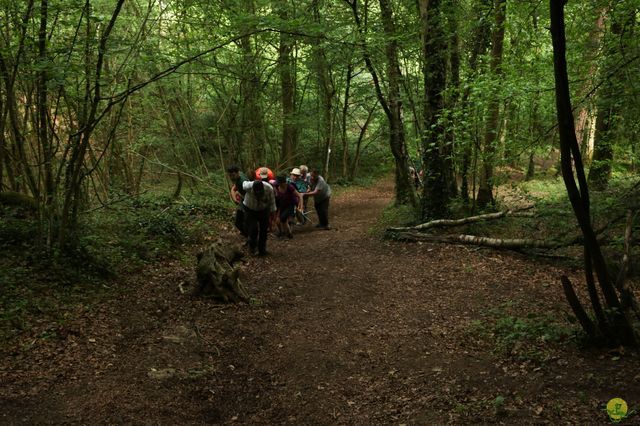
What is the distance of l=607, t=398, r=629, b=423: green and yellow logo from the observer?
3352 mm

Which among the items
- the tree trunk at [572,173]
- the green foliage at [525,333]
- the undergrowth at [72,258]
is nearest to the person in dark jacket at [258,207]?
the undergrowth at [72,258]

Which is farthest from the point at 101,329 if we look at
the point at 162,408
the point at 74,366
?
the point at 162,408

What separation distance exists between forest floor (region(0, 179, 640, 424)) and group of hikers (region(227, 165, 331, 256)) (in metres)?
1.65

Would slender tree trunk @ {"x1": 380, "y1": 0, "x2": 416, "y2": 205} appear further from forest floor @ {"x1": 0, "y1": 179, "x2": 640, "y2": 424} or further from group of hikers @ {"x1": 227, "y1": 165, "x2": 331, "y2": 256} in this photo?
forest floor @ {"x1": 0, "y1": 179, "x2": 640, "y2": 424}

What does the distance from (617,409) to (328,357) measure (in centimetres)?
299

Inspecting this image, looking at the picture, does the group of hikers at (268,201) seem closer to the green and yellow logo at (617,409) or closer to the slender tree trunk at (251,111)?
the slender tree trunk at (251,111)

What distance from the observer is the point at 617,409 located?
3.43 m

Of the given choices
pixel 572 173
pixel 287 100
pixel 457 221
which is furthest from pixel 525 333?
pixel 287 100

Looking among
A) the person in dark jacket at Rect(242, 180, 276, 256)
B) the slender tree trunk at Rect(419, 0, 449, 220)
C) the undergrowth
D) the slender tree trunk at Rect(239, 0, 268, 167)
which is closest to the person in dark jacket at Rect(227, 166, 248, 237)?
the person in dark jacket at Rect(242, 180, 276, 256)

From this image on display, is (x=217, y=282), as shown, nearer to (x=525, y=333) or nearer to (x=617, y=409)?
(x=525, y=333)

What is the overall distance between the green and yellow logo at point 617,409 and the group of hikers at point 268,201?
22.6 ft

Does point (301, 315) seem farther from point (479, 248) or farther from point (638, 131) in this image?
point (638, 131)

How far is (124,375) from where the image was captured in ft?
16.0

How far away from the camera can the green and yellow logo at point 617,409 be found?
3.35m
